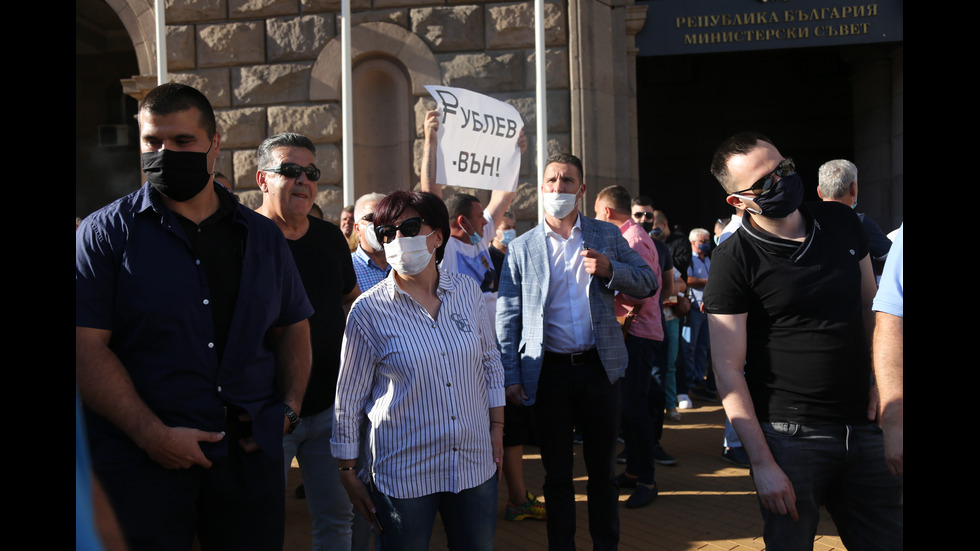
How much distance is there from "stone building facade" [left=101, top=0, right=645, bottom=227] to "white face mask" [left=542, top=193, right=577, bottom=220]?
5172 mm

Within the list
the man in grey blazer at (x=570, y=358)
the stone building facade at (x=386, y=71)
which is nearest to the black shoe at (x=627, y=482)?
the man in grey blazer at (x=570, y=358)

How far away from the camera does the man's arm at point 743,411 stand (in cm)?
269

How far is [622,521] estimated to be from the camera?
191 inches

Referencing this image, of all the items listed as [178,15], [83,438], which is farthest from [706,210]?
[83,438]

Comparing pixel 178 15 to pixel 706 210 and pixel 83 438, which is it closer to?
pixel 83 438

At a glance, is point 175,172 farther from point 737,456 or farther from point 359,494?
point 737,456

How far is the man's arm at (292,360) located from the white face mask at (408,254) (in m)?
0.42

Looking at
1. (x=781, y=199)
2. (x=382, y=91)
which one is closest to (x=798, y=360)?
(x=781, y=199)

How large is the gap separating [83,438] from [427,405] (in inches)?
45.8

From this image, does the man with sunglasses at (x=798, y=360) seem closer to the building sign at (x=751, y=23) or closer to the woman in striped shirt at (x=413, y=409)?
the woman in striped shirt at (x=413, y=409)

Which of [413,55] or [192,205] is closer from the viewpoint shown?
[192,205]

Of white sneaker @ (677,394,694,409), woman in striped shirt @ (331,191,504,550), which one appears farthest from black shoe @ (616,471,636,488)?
white sneaker @ (677,394,694,409)

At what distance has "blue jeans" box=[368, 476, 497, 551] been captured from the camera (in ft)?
8.79

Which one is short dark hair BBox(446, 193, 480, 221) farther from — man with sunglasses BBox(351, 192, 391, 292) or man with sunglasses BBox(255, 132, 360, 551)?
man with sunglasses BBox(255, 132, 360, 551)
